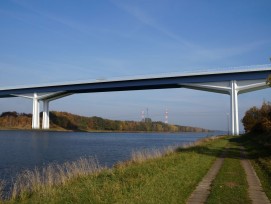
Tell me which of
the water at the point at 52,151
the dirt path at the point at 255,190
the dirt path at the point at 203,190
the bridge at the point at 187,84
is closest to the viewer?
the dirt path at the point at 203,190

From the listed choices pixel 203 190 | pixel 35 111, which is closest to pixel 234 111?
pixel 35 111

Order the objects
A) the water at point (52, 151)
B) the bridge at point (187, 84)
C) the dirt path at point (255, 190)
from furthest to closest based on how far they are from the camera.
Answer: the bridge at point (187, 84)
the water at point (52, 151)
the dirt path at point (255, 190)

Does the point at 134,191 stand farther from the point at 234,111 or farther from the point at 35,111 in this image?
the point at 35,111

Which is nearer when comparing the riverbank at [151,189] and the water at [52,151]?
the riverbank at [151,189]

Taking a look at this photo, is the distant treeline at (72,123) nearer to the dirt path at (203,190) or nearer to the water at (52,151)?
the water at (52,151)

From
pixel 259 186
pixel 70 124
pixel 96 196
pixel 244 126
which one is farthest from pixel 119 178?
pixel 70 124

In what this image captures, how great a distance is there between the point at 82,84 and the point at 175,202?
78.1 m

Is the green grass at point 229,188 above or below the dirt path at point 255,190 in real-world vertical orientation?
above

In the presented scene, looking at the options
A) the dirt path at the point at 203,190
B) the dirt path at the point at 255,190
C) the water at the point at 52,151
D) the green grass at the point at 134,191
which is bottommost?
the water at the point at 52,151

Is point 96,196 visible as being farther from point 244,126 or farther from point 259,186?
point 244,126

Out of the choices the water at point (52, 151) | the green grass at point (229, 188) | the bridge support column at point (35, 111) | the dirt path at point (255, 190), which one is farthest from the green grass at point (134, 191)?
the bridge support column at point (35, 111)

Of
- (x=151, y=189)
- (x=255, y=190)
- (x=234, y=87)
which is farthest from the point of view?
(x=234, y=87)

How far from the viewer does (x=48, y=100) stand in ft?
336

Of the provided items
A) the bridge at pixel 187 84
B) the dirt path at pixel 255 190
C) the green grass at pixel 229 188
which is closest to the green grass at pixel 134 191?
the green grass at pixel 229 188
